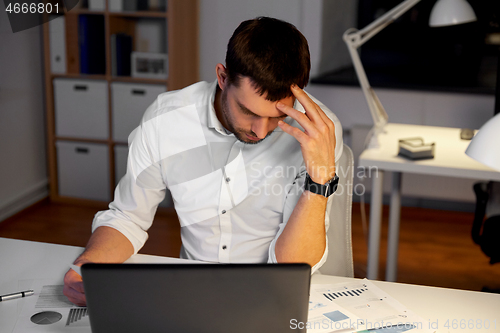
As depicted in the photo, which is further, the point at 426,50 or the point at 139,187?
the point at 426,50

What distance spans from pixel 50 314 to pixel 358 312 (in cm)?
59

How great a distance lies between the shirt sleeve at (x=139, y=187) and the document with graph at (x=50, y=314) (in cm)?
27

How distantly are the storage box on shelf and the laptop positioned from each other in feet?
7.82

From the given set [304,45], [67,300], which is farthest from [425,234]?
[67,300]

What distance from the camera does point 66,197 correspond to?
3.32m

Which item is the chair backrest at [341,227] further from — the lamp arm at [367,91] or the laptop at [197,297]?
Result: the lamp arm at [367,91]

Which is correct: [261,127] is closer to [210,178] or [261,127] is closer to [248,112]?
[248,112]

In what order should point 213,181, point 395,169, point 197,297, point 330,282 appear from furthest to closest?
point 395,169
point 213,181
point 330,282
point 197,297

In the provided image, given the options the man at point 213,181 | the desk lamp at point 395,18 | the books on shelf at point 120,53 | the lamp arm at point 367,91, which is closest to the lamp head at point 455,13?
the desk lamp at point 395,18

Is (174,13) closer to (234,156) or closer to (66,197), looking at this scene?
(66,197)

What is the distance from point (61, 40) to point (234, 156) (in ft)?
7.17

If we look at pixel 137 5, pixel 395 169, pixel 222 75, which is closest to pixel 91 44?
pixel 137 5

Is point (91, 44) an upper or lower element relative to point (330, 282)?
Answer: upper

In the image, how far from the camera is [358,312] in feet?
3.23
